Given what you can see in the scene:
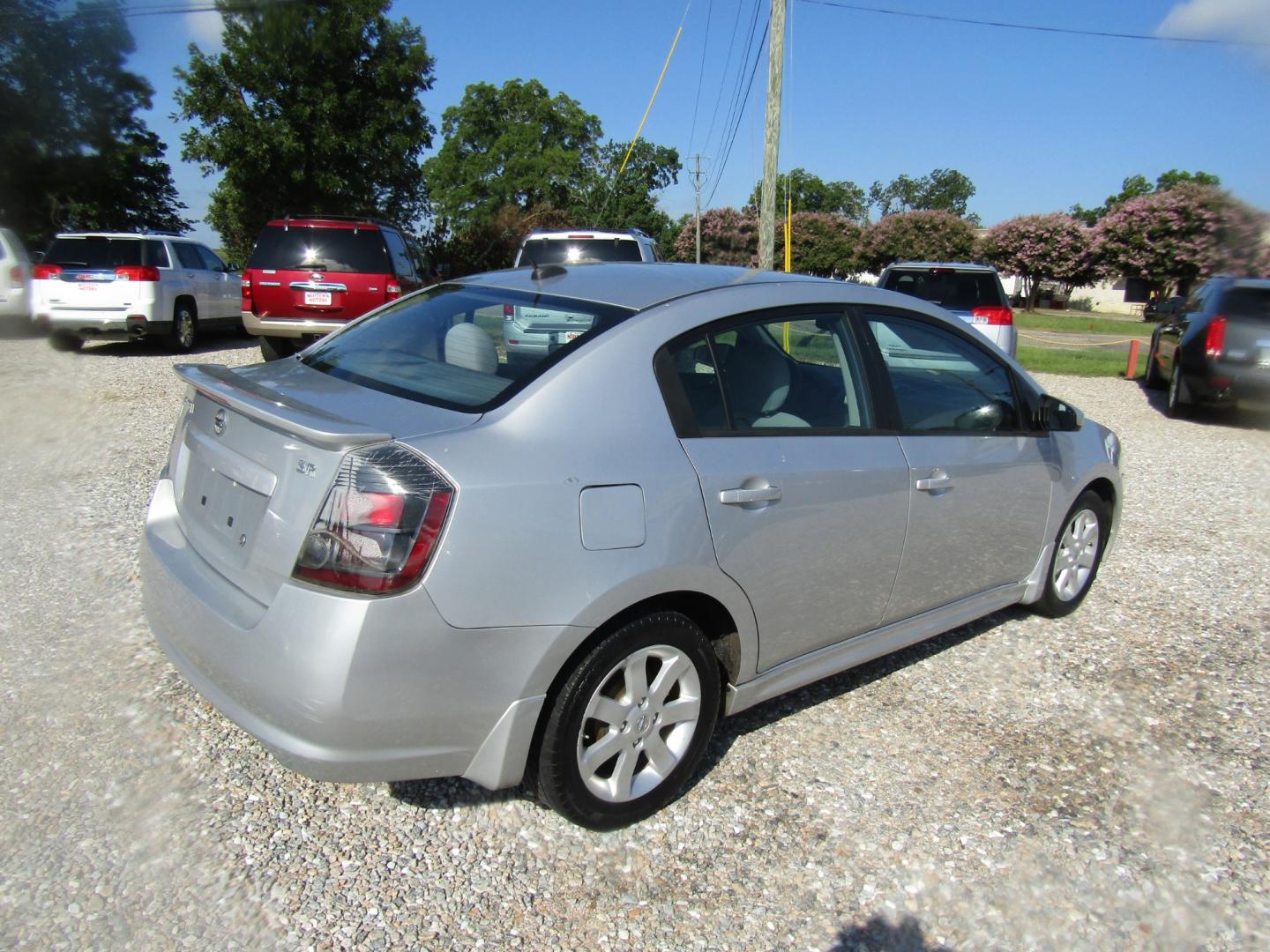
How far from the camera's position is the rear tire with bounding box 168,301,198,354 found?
13133 millimetres

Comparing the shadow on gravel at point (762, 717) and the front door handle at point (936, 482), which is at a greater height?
the front door handle at point (936, 482)

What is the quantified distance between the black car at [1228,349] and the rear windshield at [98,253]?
12.9m

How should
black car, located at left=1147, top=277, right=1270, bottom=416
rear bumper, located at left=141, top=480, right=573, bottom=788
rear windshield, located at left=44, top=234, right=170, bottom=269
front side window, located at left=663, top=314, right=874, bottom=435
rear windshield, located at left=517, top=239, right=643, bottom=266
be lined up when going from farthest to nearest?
rear windshield, located at left=44, top=234, right=170, bottom=269, rear windshield, located at left=517, top=239, right=643, bottom=266, black car, located at left=1147, top=277, right=1270, bottom=416, front side window, located at left=663, top=314, right=874, bottom=435, rear bumper, located at left=141, top=480, right=573, bottom=788

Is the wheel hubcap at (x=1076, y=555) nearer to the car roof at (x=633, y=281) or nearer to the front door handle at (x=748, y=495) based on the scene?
the car roof at (x=633, y=281)

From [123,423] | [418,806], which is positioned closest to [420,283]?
[123,423]

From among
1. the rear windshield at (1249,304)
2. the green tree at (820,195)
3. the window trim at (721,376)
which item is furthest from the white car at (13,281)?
the green tree at (820,195)

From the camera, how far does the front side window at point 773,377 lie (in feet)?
9.74

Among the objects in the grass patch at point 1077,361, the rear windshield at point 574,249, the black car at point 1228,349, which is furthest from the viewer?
the grass patch at point 1077,361

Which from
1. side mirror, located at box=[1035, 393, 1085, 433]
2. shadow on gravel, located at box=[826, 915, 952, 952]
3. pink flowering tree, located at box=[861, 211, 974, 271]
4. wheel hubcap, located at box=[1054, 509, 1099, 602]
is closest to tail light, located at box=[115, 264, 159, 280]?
side mirror, located at box=[1035, 393, 1085, 433]

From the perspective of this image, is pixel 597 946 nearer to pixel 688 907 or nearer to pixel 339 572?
pixel 688 907

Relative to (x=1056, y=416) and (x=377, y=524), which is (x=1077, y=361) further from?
(x=377, y=524)

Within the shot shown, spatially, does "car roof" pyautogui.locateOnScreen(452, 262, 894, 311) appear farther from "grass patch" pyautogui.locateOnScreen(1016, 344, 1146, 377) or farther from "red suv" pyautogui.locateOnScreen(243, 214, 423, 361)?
"grass patch" pyautogui.locateOnScreen(1016, 344, 1146, 377)

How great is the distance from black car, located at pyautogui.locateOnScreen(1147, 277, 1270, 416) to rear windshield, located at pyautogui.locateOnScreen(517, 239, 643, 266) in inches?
254

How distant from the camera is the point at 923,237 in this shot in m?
56.5
